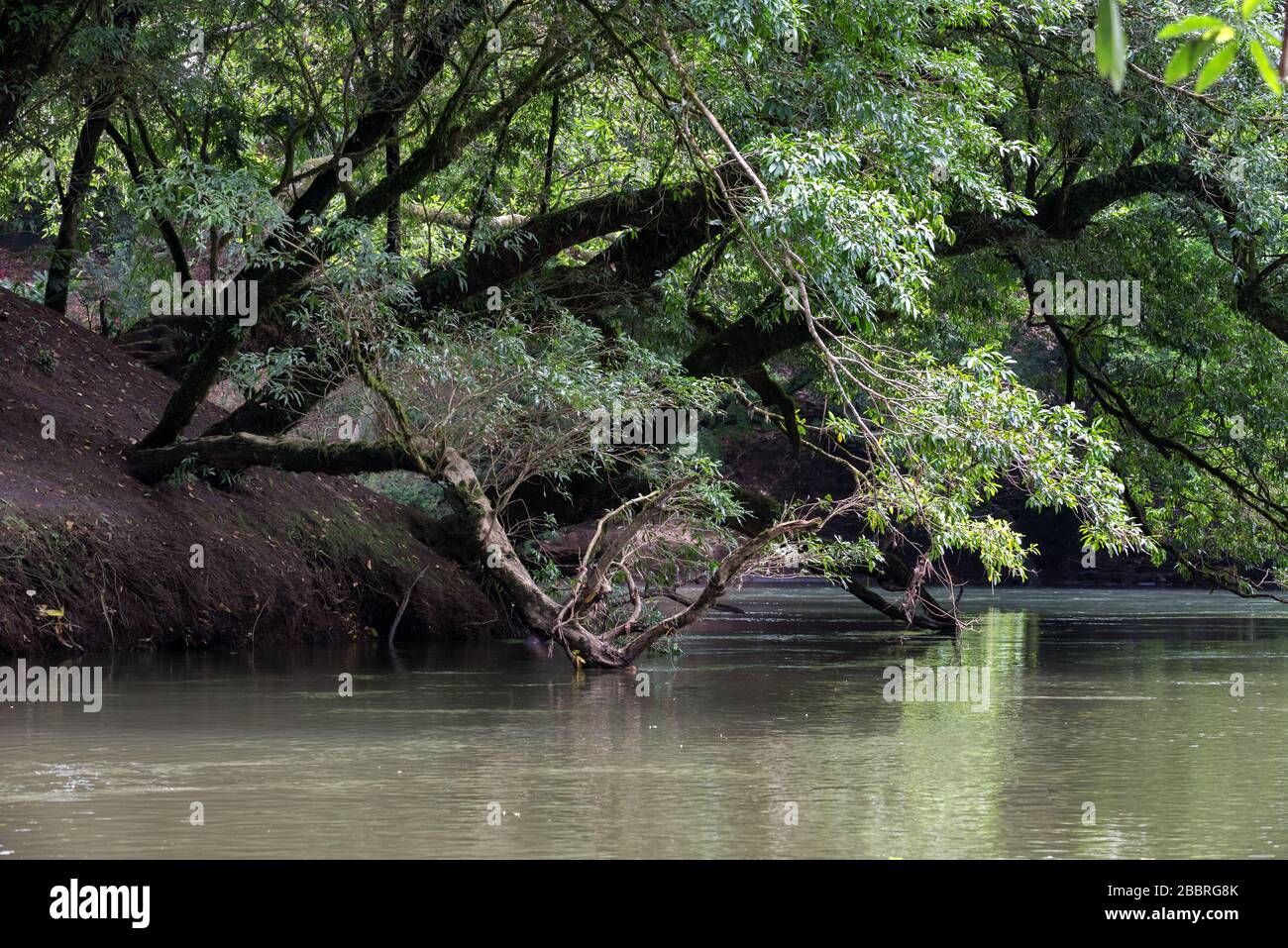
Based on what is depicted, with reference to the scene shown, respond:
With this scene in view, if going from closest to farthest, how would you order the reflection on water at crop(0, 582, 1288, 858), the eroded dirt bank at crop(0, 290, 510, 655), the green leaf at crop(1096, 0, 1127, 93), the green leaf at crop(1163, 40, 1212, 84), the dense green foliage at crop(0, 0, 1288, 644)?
the green leaf at crop(1096, 0, 1127, 93)
the green leaf at crop(1163, 40, 1212, 84)
the reflection on water at crop(0, 582, 1288, 858)
the dense green foliage at crop(0, 0, 1288, 644)
the eroded dirt bank at crop(0, 290, 510, 655)

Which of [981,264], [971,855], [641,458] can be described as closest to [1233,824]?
[971,855]

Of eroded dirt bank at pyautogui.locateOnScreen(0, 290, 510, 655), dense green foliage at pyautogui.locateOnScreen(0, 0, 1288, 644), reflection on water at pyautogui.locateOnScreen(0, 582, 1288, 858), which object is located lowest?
reflection on water at pyautogui.locateOnScreen(0, 582, 1288, 858)

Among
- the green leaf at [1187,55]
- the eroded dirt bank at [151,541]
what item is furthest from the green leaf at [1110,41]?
the eroded dirt bank at [151,541]

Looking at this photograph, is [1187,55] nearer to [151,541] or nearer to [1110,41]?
[1110,41]

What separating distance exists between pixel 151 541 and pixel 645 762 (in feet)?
32.9

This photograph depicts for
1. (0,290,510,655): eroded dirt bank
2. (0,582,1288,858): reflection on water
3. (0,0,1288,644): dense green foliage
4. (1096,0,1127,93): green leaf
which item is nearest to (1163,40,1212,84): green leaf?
(1096,0,1127,93): green leaf

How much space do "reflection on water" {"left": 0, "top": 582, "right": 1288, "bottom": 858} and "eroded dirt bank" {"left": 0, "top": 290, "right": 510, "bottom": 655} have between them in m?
1.09

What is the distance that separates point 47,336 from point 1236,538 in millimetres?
15765

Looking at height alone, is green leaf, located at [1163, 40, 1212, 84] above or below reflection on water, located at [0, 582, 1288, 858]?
above

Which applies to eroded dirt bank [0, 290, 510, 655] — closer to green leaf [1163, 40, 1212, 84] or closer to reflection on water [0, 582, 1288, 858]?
reflection on water [0, 582, 1288, 858]

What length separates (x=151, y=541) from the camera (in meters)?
17.6

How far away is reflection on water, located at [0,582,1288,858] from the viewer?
6809mm

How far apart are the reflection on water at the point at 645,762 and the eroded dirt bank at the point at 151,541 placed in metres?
1.09

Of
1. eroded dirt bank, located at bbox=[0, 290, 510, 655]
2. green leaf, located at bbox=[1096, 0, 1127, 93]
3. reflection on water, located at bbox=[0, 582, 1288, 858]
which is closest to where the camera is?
green leaf, located at bbox=[1096, 0, 1127, 93]
